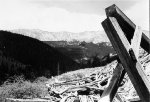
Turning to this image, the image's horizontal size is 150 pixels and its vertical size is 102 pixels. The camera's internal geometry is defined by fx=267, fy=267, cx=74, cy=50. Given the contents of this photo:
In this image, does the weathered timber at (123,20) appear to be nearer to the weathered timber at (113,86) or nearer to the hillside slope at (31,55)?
the weathered timber at (113,86)

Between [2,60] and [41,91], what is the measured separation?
31.1 metres

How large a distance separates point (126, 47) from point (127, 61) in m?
0.16

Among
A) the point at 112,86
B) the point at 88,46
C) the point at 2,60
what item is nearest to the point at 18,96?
the point at 112,86

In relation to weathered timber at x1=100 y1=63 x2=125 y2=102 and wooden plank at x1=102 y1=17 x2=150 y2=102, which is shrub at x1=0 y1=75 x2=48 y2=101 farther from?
wooden plank at x1=102 y1=17 x2=150 y2=102

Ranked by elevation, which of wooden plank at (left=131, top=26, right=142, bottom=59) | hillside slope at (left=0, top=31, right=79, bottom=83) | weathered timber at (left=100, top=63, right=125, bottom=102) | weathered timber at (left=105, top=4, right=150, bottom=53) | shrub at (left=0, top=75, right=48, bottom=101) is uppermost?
hillside slope at (left=0, top=31, right=79, bottom=83)

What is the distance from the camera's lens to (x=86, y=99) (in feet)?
29.9

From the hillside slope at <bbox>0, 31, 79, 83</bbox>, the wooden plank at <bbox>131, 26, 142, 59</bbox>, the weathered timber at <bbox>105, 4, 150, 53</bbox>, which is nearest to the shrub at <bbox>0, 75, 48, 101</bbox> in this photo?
the weathered timber at <bbox>105, 4, 150, 53</bbox>

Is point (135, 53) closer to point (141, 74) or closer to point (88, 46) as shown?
point (141, 74)

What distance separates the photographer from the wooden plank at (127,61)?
8.88 feet

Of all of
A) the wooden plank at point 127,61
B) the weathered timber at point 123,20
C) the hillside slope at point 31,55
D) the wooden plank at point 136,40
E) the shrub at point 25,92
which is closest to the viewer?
the wooden plank at point 127,61

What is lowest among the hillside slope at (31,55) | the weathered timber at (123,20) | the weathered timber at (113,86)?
the weathered timber at (113,86)

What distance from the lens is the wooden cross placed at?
9.00 ft

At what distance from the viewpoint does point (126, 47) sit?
9.58ft

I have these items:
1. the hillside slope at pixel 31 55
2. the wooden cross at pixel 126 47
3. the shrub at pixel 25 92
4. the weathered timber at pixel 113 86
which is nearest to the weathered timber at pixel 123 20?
the wooden cross at pixel 126 47
